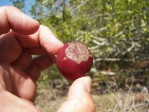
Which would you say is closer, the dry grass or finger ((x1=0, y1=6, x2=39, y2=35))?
finger ((x1=0, y1=6, x2=39, y2=35))

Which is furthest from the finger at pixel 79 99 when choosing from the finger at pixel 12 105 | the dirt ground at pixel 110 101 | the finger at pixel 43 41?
the dirt ground at pixel 110 101

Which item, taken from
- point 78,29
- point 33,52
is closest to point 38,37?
point 33,52

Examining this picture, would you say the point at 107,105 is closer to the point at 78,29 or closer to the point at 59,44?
the point at 78,29

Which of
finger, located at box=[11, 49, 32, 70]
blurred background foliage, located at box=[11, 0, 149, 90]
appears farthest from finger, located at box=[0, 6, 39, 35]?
blurred background foliage, located at box=[11, 0, 149, 90]

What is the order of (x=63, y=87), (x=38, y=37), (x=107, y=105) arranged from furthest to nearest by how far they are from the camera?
(x=63, y=87)
(x=107, y=105)
(x=38, y=37)

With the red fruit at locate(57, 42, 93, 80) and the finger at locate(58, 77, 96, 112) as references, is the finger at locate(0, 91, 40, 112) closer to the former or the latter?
the finger at locate(58, 77, 96, 112)

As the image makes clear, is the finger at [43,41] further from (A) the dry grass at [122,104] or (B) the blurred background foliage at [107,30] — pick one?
(B) the blurred background foliage at [107,30]
